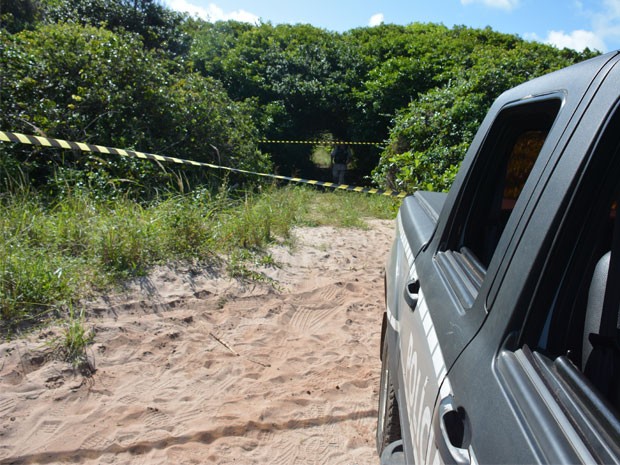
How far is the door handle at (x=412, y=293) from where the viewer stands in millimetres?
1895

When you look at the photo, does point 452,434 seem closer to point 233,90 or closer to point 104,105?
point 104,105

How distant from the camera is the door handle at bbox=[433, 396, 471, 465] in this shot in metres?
1.06

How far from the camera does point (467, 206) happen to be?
6.49 feet

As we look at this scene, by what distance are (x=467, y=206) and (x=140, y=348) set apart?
2736 mm

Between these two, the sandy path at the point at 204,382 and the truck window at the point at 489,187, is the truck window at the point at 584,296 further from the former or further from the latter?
the sandy path at the point at 204,382

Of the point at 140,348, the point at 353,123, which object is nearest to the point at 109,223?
the point at 140,348

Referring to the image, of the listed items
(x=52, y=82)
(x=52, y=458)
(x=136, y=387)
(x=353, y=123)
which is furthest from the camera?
(x=353, y=123)

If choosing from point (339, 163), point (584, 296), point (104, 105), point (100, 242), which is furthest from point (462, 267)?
point (339, 163)

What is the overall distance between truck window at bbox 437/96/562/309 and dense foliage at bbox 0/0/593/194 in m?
5.34

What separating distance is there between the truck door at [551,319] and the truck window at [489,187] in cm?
45

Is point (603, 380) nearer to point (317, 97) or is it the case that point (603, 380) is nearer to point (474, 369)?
point (474, 369)

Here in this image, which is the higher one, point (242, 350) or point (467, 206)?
point (467, 206)

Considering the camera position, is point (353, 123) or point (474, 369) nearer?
point (474, 369)

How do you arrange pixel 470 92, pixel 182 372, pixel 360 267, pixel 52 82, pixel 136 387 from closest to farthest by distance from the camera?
1. pixel 136 387
2. pixel 182 372
3. pixel 360 267
4. pixel 52 82
5. pixel 470 92
